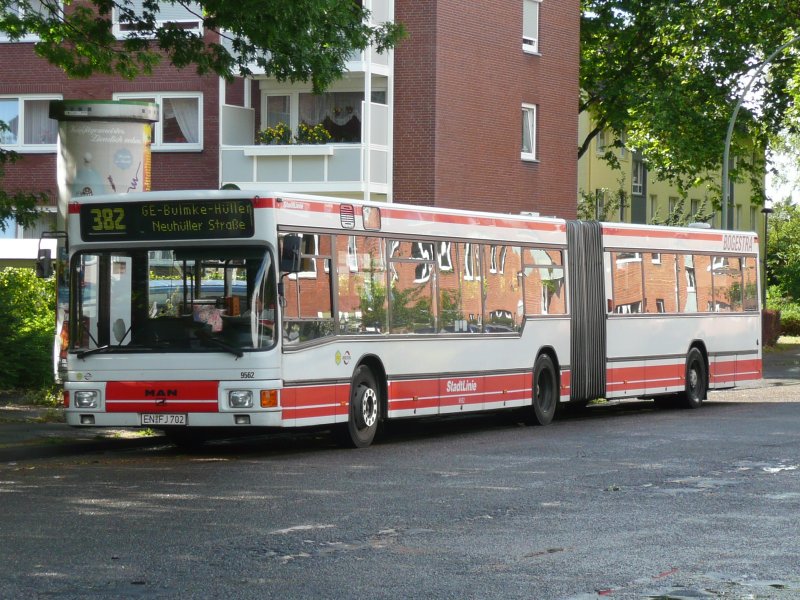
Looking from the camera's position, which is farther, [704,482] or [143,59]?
[143,59]

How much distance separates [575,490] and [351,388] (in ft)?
14.7

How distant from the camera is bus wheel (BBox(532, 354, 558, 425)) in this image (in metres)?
21.0

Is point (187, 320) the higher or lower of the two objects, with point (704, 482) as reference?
higher

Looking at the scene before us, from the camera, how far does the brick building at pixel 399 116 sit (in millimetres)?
37531

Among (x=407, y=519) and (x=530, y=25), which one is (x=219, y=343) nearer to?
(x=407, y=519)

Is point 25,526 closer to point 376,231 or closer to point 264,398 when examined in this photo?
point 264,398

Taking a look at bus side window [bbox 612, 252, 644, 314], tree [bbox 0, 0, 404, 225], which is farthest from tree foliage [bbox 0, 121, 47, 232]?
bus side window [bbox 612, 252, 644, 314]

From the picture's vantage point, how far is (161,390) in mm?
15602

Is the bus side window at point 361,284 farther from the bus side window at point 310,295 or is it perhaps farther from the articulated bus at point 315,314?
the bus side window at point 310,295

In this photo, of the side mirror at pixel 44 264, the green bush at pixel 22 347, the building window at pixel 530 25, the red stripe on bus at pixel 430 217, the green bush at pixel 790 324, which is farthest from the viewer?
the green bush at pixel 790 324

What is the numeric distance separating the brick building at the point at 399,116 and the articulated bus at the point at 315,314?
1545 cm

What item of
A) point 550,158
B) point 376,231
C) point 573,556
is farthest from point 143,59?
point 550,158

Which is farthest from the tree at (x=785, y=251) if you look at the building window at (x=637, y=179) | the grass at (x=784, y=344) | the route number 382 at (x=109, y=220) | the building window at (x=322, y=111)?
the route number 382 at (x=109, y=220)

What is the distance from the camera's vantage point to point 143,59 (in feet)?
69.5
